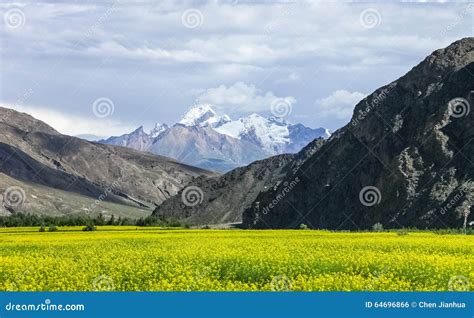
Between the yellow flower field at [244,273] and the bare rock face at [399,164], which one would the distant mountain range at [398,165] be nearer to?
the bare rock face at [399,164]

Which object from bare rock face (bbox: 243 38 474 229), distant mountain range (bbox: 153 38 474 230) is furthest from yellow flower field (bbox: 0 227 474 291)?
distant mountain range (bbox: 153 38 474 230)

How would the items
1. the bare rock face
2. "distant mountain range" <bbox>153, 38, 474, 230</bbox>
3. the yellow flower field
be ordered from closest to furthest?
1. the yellow flower field
2. "distant mountain range" <bbox>153, 38, 474, 230</bbox>
3. the bare rock face

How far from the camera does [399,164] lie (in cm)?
12850

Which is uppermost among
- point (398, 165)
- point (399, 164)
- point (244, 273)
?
point (399, 164)

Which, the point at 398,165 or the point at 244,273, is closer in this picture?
the point at 244,273

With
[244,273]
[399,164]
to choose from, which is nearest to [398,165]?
[399,164]

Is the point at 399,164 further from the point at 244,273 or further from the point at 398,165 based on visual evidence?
the point at 244,273

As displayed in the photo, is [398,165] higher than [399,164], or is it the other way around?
[399,164]

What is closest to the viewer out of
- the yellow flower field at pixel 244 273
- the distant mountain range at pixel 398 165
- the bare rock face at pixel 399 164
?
the yellow flower field at pixel 244 273

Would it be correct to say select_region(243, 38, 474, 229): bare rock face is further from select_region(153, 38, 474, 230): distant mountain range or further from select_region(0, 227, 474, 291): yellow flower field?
select_region(0, 227, 474, 291): yellow flower field

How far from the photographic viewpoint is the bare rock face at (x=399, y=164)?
387 feet

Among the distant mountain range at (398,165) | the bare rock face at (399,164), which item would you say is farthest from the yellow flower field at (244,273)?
the distant mountain range at (398,165)

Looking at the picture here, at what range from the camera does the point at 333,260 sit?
27.4 metres

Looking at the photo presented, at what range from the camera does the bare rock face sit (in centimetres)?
11800
